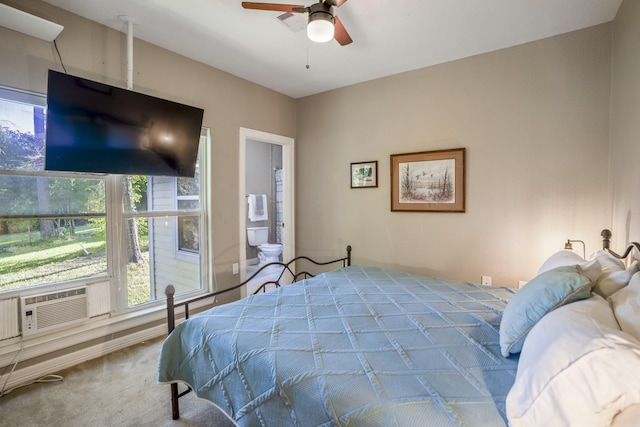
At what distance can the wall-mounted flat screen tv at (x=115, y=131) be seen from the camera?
2098mm

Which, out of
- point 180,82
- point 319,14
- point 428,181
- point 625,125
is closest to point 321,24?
point 319,14

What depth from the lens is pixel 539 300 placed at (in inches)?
50.8

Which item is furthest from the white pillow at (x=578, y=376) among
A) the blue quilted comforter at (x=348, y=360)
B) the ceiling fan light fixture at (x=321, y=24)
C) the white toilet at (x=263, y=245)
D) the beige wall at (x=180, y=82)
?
the white toilet at (x=263, y=245)

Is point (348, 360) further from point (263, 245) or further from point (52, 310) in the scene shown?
point (263, 245)

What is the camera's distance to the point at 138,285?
9.34 feet

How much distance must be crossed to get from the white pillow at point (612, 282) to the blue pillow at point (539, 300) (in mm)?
103

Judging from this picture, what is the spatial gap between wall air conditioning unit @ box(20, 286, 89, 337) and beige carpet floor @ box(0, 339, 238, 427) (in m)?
0.37

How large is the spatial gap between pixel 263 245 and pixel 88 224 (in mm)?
3299

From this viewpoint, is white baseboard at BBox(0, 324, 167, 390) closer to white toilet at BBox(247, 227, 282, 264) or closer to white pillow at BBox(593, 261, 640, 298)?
white toilet at BBox(247, 227, 282, 264)

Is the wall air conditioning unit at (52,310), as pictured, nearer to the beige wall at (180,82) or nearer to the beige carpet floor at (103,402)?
the beige carpet floor at (103,402)

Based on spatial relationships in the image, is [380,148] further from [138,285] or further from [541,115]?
[138,285]

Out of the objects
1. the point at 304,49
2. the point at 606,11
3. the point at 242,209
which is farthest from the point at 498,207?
the point at 242,209

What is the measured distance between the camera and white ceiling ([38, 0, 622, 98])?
2.26 meters

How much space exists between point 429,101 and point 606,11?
4.66 ft
